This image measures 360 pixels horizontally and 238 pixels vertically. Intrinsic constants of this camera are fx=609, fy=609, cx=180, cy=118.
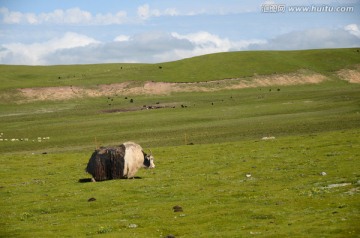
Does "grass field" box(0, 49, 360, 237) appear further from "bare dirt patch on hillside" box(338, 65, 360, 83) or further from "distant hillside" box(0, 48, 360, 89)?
"bare dirt patch on hillside" box(338, 65, 360, 83)

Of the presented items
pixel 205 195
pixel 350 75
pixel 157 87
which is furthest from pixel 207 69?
pixel 205 195

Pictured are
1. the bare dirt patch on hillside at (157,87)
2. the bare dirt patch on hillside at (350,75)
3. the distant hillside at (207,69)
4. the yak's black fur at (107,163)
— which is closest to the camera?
the yak's black fur at (107,163)

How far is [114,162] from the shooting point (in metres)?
43.6

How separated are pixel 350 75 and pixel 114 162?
109323 millimetres

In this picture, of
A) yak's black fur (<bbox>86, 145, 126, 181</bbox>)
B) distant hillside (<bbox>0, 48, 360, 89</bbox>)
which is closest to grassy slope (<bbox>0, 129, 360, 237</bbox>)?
yak's black fur (<bbox>86, 145, 126, 181</bbox>)

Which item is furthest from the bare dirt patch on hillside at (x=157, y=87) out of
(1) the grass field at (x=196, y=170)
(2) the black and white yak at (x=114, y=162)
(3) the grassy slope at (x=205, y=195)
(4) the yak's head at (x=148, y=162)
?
(2) the black and white yak at (x=114, y=162)

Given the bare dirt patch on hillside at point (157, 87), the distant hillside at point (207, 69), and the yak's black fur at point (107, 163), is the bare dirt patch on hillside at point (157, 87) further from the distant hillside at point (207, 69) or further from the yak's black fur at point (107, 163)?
the yak's black fur at point (107, 163)

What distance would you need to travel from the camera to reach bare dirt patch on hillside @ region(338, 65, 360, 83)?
140250 mm

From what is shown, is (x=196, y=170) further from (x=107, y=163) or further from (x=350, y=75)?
(x=350, y=75)

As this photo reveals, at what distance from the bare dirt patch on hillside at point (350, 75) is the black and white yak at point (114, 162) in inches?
4102

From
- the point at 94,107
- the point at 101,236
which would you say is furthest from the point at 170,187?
the point at 94,107

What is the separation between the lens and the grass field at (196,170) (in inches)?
1145

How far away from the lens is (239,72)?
471 feet

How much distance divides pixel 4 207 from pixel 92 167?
28.6 ft
